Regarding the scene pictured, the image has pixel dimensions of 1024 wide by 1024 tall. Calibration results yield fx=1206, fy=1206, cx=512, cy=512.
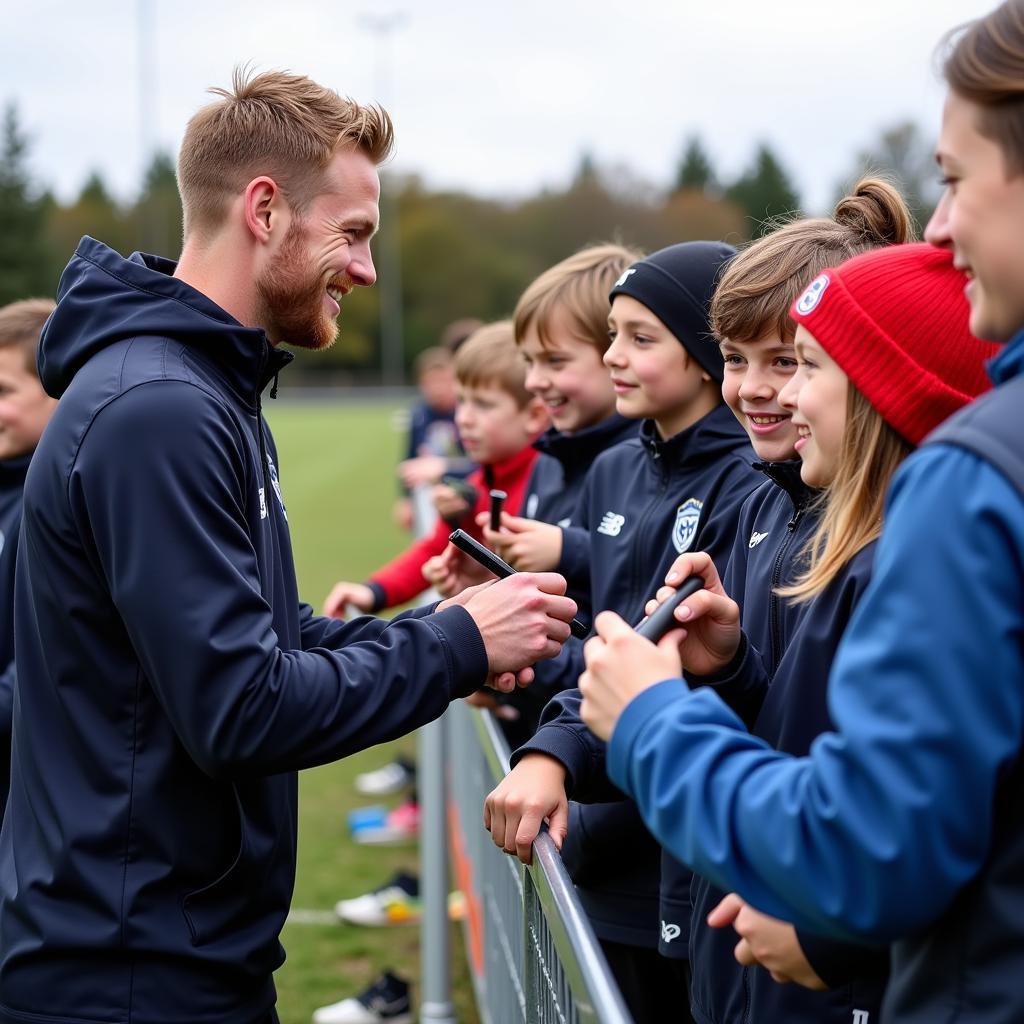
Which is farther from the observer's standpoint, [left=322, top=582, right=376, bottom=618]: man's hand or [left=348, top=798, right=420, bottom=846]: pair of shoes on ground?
[left=348, top=798, right=420, bottom=846]: pair of shoes on ground

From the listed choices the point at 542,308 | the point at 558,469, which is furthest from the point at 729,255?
the point at 558,469

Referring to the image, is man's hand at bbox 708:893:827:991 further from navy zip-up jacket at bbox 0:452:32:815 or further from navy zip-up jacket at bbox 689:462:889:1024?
navy zip-up jacket at bbox 0:452:32:815

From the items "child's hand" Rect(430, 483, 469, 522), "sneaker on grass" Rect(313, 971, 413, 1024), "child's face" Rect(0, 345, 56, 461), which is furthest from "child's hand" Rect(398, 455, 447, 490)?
"child's face" Rect(0, 345, 56, 461)

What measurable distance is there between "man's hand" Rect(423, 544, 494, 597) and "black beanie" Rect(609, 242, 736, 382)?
3.39ft

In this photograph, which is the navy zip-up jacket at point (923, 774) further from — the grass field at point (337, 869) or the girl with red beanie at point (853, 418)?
the grass field at point (337, 869)

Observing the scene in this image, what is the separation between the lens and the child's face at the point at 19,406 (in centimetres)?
392

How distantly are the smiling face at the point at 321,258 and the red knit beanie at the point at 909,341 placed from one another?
3.99 feet

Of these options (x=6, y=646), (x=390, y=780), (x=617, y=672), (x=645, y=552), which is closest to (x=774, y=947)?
(x=617, y=672)

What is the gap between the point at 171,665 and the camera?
2.15 meters

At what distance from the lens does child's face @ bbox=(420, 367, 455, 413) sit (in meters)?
11.9

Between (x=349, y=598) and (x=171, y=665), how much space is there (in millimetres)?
2938

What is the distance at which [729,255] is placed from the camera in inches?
137

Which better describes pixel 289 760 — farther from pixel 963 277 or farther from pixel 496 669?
pixel 963 277

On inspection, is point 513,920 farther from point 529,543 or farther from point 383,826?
point 383,826
